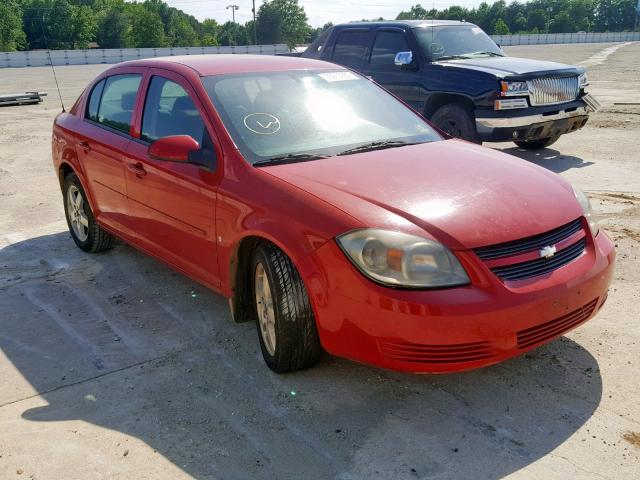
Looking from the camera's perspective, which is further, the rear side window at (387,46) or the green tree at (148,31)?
the green tree at (148,31)

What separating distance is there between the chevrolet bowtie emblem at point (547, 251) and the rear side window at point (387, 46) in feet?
22.9

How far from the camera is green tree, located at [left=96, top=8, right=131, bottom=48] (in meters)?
106

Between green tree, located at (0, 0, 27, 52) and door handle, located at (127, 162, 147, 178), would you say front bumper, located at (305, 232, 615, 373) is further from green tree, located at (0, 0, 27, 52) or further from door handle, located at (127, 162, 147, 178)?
green tree, located at (0, 0, 27, 52)

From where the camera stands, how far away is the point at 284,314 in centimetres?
333

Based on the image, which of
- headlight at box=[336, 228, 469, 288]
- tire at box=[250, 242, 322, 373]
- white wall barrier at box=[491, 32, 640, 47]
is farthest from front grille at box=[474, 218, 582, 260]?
white wall barrier at box=[491, 32, 640, 47]

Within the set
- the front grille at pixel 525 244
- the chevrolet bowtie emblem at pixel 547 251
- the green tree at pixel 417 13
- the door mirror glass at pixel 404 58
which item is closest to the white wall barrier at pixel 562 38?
the green tree at pixel 417 13

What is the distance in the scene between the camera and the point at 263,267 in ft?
11.4

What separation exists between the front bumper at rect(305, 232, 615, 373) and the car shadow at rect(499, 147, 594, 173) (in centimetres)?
562

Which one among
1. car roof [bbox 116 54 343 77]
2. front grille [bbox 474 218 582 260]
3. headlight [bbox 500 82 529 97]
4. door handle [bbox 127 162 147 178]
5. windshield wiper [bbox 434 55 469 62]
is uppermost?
car roof [bbox 116 54 343 77]

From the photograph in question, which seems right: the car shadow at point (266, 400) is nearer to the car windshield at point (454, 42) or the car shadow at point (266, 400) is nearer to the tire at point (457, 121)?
the tire at point (457, 121)

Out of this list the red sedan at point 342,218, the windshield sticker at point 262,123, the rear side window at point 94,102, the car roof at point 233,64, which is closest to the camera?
the red sedan at point 342,218

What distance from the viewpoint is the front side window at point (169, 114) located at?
4.09 meters

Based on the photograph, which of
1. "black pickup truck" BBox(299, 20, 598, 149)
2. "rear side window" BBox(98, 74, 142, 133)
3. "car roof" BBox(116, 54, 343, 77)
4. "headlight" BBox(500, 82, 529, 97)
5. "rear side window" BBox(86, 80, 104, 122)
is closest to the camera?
"car roof" BBox(116, 54, 343, 77)

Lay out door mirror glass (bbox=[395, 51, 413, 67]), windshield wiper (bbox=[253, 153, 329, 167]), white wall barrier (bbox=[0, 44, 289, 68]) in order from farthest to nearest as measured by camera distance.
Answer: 1. white wall barrier (bbox=[0, 44, 289, 68])
2. door mirror glass (bbox=[395, 51, 413, 67])
3. windshield wiper (bbox=[253, 153, 329, 167])
